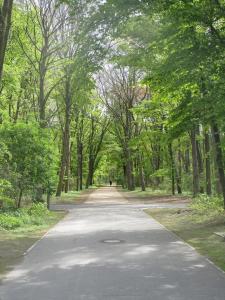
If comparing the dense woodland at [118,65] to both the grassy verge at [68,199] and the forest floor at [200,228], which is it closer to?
the forest floor at [200,228]

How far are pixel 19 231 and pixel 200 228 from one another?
615 centimetres

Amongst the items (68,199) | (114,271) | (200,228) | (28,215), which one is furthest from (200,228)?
(68,199)

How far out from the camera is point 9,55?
3041 centimetres

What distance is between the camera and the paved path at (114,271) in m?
7.02

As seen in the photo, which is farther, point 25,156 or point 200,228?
point 25,156

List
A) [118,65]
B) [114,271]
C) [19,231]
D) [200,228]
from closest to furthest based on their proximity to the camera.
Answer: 1. [114,271]
2. [19,231]
3. [200,228]
4. [118,65]

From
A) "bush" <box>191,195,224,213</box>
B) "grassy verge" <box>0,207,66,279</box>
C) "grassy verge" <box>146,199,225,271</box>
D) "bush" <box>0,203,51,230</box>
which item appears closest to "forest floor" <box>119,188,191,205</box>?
"bush" <box>191,195,224,213</box>

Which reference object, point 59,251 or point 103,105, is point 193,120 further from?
point 103,105

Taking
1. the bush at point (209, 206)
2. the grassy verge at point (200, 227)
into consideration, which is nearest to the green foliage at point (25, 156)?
the grassy verge at point (200, 227)

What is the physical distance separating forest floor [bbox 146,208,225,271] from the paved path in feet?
1.30

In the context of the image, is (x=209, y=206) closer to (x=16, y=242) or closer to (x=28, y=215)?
(x=28, y=215)

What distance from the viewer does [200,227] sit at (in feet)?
51.8

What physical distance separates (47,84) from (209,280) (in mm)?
31432

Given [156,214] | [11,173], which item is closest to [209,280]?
[11,173]
